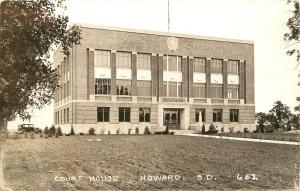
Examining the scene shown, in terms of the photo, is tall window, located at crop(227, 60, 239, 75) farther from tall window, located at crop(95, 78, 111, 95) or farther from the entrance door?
tall window, located at crop(95, 78, 111, 95)

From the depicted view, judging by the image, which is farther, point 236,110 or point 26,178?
point 236,110

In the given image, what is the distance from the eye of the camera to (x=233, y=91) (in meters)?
46.9

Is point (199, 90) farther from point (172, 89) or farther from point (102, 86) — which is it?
point (102, 86)

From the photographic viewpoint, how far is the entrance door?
143 ft

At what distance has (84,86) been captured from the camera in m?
39.1

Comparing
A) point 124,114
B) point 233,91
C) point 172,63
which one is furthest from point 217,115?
point 124,114

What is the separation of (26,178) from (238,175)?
268 inches

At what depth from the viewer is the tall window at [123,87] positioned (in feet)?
134

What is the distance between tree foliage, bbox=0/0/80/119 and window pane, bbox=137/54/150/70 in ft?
95.3

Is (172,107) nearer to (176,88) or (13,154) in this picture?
(176,88)

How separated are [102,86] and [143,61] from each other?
523cm

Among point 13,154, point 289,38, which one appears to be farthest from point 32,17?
point 289,38

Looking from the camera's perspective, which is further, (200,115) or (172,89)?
(200,115)

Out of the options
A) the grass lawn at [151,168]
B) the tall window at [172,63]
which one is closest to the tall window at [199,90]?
the tall window at [172,63]
